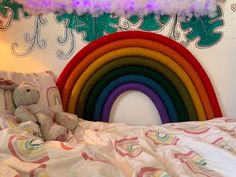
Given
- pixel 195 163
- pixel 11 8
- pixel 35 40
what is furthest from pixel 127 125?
pixel 11 8

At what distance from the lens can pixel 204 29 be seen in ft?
5.53

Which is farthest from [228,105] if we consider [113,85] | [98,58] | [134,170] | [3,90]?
[3,90]

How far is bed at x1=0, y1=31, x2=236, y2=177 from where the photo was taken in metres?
0.94

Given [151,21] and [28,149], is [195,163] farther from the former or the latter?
[151,21]

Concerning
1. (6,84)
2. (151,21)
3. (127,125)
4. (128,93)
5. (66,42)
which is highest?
(151,21)

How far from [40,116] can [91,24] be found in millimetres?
666

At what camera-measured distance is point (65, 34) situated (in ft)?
A: 5.87

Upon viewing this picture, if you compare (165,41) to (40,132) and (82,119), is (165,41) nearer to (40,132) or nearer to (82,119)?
(82,119)

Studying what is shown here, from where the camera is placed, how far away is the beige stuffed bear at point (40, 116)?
1281mm

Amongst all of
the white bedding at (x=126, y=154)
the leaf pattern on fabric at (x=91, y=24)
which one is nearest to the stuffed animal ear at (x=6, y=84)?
the white bedding at (x=126, y=154)

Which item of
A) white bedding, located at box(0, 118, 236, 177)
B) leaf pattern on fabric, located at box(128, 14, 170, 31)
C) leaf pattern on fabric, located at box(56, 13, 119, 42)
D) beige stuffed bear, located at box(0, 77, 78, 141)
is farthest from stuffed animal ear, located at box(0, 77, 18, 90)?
leaf pattern on fabric, located at box(128, 14, 170, 31)

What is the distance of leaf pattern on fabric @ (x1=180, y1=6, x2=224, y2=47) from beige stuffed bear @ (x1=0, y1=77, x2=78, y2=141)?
77 centimetres

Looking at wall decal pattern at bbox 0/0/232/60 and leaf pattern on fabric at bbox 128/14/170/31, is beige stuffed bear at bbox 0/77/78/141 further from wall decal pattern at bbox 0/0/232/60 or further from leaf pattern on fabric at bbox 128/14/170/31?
leaf pattern on fabric at bbox 128/14/170/31

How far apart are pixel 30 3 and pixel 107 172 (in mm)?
1207
